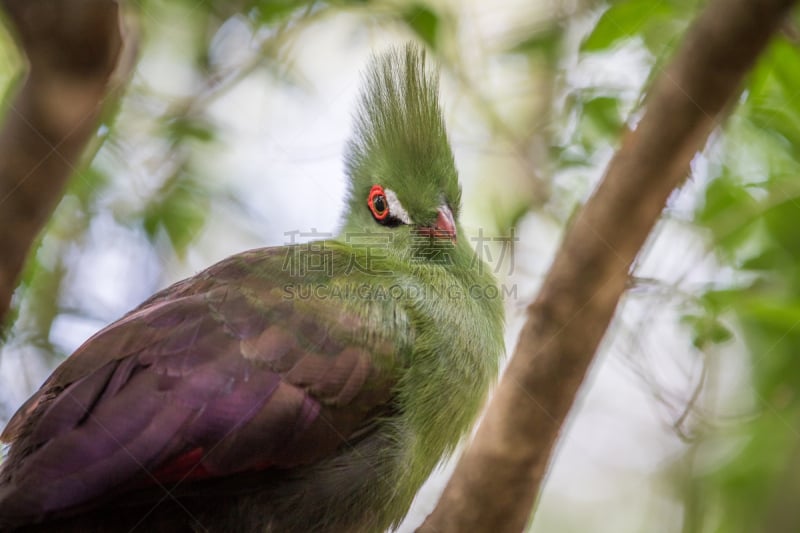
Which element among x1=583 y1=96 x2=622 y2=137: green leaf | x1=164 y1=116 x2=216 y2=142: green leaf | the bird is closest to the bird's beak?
the bird

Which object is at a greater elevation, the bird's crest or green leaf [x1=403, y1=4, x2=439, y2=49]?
green leaf [x1=403, y1=4, x2=439, y2=49]

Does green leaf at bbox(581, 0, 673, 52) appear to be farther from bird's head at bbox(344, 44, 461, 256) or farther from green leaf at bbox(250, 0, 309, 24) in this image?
green leaf at bbox(250, 0, 309, 24)

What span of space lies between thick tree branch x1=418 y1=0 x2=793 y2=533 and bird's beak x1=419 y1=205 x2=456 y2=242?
0.74 meters

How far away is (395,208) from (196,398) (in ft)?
4.52

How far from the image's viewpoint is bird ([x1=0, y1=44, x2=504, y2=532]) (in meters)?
2.38

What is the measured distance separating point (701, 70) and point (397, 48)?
1.51 m

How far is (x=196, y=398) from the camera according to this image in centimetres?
245

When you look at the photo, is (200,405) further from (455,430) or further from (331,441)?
(455,430)

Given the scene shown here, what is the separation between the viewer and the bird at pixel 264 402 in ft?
7.80

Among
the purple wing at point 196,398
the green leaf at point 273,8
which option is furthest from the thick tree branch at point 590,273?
the green leaf at point 273,8

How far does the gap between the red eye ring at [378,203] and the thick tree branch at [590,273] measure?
39.9 inches

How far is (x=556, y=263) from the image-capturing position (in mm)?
2717

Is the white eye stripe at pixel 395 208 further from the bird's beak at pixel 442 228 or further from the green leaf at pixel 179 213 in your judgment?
the green leaf at pixel 179 213

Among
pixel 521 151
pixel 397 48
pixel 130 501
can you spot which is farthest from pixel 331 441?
pixel 521 151
